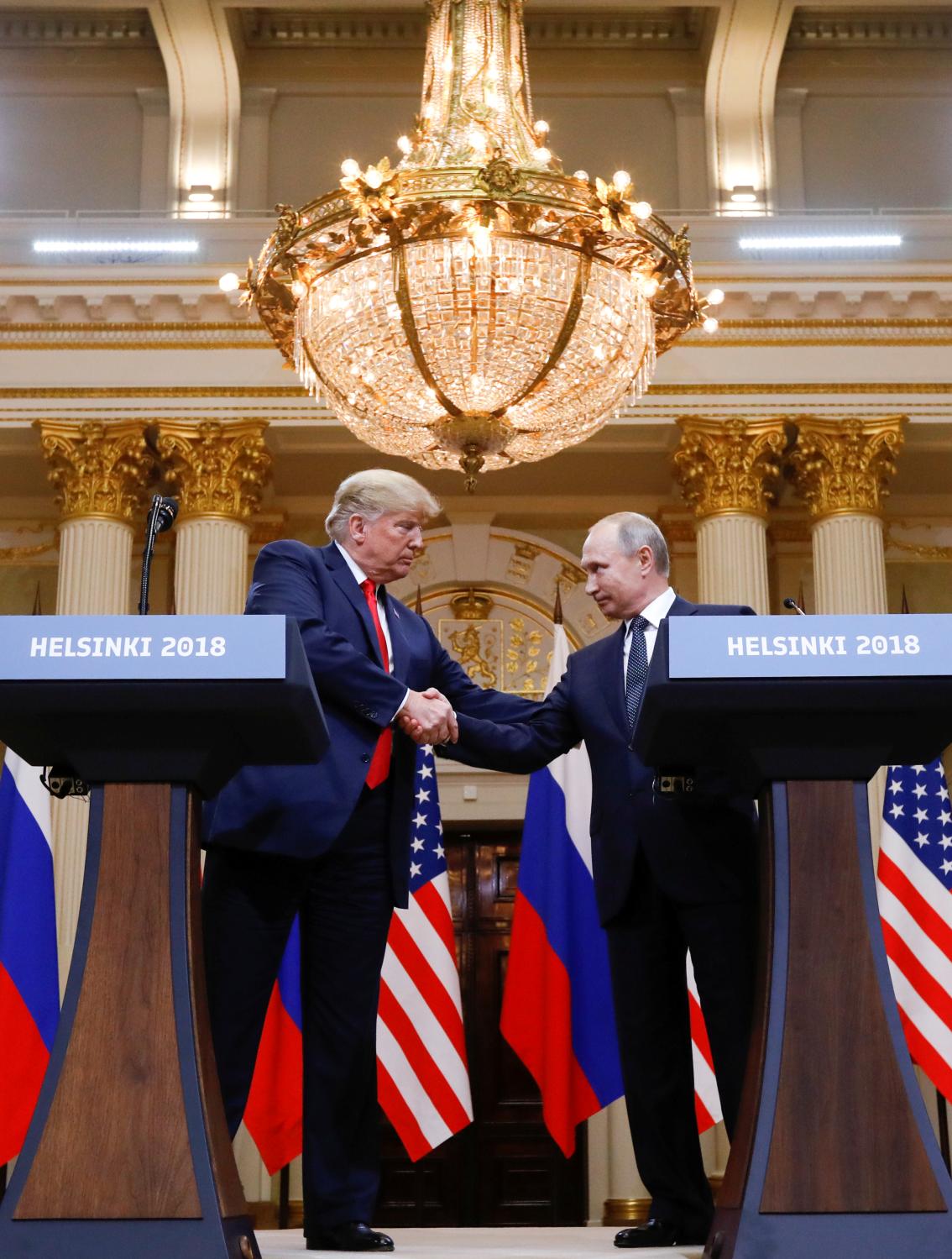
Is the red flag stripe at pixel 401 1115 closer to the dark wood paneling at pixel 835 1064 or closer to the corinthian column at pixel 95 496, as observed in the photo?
the corinthian column at pixel 95 496

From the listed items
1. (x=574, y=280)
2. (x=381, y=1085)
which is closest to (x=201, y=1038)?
(x=574, y=280)

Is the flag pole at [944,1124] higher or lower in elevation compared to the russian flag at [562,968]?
lower

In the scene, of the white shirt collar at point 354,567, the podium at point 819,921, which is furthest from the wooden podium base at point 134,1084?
the white shirt collar at point 354,567

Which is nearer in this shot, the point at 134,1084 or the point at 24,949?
the point at 134,1084

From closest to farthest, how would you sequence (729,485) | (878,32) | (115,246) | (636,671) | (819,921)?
(819,921) → (636,671) → (729,485) → (115,246) → (878,32)

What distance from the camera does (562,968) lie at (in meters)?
6.83

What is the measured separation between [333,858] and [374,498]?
81 cm

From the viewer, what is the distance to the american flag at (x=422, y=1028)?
6.85 metres

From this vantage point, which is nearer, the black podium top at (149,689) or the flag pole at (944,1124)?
the black podium top at (149,689)

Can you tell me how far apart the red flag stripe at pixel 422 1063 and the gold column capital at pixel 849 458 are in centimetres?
442

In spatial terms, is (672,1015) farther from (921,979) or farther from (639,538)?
(921,979)

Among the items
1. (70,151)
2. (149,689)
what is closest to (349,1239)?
(149,689)

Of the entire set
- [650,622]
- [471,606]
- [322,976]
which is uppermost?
[471,606]

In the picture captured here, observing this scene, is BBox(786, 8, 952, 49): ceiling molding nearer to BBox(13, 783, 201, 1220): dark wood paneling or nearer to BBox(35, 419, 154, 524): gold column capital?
BBox(35, 419, 154, 524): gold column capital
